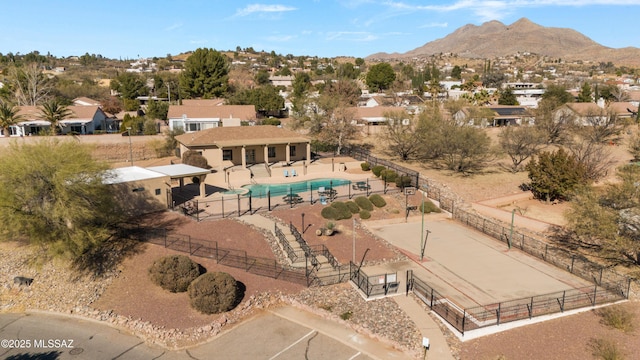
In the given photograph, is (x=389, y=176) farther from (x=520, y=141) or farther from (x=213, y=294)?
(x=213, y=294)

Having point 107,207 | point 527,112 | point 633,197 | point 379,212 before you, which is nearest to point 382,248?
point 379,212

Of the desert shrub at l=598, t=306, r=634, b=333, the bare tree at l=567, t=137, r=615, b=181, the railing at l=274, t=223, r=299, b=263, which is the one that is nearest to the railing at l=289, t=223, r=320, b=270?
the railing at l=274, t=223, r=299, b=263

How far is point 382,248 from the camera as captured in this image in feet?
102

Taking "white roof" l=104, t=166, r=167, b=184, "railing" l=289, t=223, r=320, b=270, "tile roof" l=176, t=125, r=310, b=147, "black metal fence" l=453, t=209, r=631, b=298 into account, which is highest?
"tile roof" l=176, t=125, r=310, b=147

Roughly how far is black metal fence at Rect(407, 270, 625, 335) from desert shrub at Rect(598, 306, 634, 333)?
973 millimetres

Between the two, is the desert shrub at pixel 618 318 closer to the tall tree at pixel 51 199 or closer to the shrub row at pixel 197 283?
the shrub row at pixel 197 283

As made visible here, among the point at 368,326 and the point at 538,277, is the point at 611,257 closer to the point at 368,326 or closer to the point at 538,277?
the point at 538,277

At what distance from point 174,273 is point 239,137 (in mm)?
28455

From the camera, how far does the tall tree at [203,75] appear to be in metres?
89.8

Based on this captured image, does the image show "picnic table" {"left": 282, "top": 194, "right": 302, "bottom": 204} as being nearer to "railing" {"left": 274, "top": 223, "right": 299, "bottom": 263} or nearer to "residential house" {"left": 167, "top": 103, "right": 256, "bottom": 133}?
"railing" {"left": 274, "top": 223, "right": 299, "bottom": 263}

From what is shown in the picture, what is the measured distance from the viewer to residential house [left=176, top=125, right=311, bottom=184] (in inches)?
1885

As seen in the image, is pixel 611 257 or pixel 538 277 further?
pixel 611 257

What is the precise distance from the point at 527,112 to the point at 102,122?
80951mm

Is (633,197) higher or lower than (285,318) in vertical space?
higher
